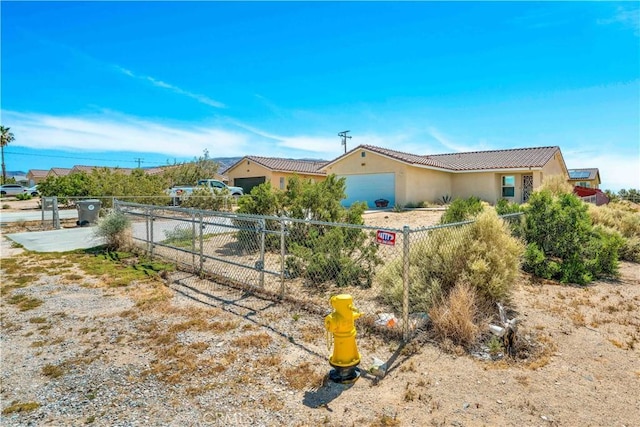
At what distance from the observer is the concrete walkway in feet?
34.2

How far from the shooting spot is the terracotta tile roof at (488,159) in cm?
2236

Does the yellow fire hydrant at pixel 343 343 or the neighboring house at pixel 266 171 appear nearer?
the yellow fire hydrant at pixel 343 343

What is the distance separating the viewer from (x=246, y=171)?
105 feet

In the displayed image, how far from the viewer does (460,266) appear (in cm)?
542

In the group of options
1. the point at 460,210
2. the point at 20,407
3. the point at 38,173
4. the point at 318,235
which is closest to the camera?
the point at 20,407

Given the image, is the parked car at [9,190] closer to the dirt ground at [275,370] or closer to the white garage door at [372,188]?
the white garage door at [372,188]

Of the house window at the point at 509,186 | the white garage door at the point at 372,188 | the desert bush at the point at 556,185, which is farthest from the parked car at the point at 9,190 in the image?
the desert bush at the point at 556,185

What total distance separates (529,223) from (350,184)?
16.7 metres

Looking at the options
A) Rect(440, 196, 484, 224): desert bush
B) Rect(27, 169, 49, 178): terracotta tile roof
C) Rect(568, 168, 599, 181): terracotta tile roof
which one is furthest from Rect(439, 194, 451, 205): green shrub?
Rect(27, 169, 49, 178): terracotta tile roof

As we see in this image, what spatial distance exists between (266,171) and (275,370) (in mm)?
26870

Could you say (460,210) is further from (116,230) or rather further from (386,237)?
(116,230)

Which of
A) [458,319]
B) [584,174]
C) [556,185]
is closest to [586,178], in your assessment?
[584,174]

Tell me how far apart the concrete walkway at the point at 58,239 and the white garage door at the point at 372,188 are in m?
13.8

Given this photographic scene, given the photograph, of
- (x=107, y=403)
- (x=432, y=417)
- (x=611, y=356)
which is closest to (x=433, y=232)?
(x=611, y=356)
